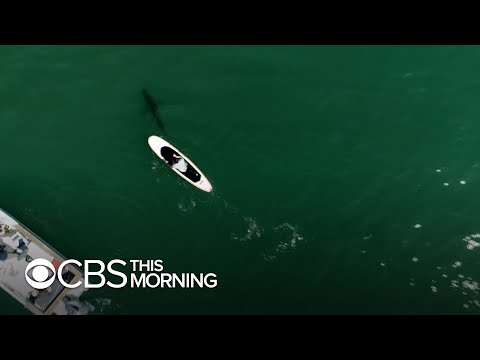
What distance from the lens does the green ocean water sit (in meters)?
30.1

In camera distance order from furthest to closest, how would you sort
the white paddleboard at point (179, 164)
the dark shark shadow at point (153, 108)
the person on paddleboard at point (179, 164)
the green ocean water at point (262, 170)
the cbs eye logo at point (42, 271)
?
the dark shark shadow at point (153, 108)
the person on paddleboard at point (179, 164)
the white paddleboard at point (179, 164)
the green ocean water at point (262, 170)
the cbs eye logo at point (42, 271)

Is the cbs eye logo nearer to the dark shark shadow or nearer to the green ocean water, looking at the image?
the green ocean water

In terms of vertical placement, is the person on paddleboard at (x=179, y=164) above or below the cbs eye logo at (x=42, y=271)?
above

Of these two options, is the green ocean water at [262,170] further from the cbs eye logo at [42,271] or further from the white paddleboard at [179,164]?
the cbs eye logo at [42,271]

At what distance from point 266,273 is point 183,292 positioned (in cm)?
470

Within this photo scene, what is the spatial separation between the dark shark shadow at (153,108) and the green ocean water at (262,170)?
433 mm

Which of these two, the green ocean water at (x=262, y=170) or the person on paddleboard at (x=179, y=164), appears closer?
the green ocean water at (x=262, y=170)

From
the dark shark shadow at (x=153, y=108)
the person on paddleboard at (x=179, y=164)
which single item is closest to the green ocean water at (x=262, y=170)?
the dark shark shadow at (x=153, y=108)

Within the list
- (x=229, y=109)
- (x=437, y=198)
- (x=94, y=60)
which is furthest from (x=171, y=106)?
(x=437, y=198)

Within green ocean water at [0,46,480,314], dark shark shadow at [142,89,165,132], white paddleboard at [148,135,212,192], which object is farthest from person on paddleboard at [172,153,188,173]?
dark shark shadow at [142,89,165,132]

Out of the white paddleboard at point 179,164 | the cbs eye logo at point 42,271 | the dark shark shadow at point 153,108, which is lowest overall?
the cbs eye logo at point 42,271

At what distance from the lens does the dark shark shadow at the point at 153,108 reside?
105 ft

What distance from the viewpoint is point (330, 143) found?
105 ft

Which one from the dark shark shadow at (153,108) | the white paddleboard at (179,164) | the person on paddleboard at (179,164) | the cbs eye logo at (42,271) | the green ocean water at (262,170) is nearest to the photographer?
the cbs eye logo at (42,271)
